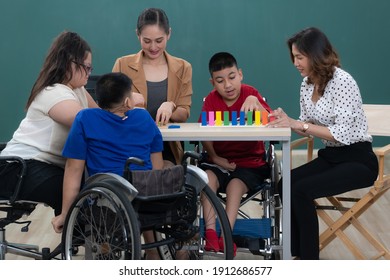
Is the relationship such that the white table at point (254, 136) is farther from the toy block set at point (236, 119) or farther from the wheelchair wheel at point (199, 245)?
the wheelchair wheel at point (199, 245)

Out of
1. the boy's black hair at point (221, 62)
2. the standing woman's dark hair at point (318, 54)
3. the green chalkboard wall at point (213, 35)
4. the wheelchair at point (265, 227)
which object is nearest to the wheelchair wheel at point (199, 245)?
the wheelchair at point (265, 227)

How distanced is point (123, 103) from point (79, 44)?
1.46 feet

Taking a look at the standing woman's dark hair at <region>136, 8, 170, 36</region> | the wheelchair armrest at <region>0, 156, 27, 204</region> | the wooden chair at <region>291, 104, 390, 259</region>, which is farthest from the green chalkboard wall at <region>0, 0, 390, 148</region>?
the wheelchair armrest at <region>0, 156, 27, 204</region>

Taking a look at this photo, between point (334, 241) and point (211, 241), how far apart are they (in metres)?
0.97

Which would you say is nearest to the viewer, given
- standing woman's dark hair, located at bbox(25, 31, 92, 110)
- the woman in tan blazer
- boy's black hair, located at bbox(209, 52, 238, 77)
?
standing woman's dark hair, located at bbox(25, 31, 92, 110)

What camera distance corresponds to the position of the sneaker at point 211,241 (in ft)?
11.9

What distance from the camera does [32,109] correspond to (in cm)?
358

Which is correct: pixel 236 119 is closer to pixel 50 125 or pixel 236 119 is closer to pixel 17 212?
pixel 50 125

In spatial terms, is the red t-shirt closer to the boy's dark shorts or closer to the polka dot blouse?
the boy's dark shorts

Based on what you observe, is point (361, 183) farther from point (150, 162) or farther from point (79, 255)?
point (79, 255)

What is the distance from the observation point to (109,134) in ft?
10.8

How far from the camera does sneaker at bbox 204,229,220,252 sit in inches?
143

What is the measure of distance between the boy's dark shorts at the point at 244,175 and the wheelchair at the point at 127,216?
0.43m

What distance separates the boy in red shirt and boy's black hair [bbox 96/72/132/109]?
0.66 metres
